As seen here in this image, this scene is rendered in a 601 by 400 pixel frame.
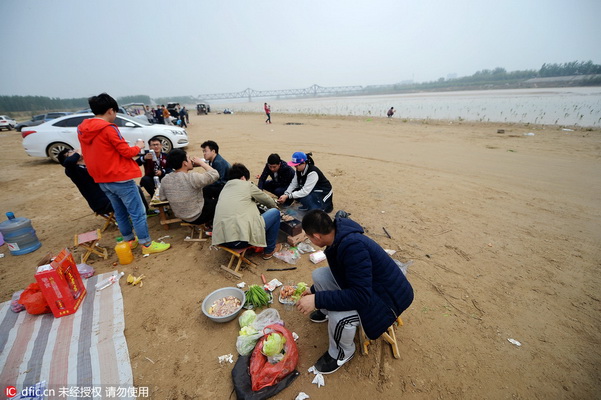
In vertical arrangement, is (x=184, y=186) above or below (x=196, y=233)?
above

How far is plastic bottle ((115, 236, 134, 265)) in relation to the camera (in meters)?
3.65

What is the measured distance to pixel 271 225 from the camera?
142 inches

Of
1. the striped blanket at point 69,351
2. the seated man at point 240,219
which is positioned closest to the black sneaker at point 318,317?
the seated man at point 240,219

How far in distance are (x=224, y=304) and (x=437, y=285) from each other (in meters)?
2.78

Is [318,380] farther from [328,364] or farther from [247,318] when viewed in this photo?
[247,318]

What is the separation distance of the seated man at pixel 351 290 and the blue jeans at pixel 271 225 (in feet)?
5.18

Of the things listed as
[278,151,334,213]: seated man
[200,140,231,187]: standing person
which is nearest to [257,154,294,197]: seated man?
[278,151,334,213]: seated man

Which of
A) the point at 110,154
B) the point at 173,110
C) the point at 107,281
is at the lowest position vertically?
the point at 107,281

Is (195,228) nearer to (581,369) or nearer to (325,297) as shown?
(325,297)

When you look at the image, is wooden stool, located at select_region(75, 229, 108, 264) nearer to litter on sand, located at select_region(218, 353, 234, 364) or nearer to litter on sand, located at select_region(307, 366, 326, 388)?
litter on sand, located at select_region(218, 353, 234, 364)

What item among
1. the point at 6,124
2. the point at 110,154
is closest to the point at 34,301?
the point at 110,154

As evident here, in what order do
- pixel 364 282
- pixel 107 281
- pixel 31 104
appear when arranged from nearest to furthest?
pixel 364 282
pixel 107 281
pixel 31 104

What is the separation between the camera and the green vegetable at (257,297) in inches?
115

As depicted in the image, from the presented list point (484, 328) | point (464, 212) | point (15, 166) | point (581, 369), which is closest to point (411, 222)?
point (464, 212)
